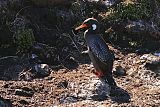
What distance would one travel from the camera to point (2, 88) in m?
9.07

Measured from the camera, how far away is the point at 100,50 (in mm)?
9680

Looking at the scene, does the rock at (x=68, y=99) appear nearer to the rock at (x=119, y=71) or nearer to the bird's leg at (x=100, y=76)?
the bird's leg at (x=100, y=76)

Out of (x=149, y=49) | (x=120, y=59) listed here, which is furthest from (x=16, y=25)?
(x=149, y=49)

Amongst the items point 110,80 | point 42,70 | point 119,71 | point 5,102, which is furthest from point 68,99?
point 119,71

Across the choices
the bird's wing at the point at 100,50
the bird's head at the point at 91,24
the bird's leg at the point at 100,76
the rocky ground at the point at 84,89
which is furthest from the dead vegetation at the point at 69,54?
the bird's head at the point at 91,24

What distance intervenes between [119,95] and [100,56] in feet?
3.41

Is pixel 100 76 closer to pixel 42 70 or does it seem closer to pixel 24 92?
pixel 42 70

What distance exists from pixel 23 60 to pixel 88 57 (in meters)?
1.68

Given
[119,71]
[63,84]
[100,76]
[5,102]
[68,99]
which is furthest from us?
[119,71]

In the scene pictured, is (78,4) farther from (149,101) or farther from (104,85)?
(149,101)

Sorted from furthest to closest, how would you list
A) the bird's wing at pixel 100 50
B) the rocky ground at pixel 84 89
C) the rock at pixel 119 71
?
1. the rock at pixel 119 71
2. the bird's wing at pixel 100 50
3. the rocky ground at pixel 84 89

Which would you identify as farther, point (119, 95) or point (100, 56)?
point (100, 56)

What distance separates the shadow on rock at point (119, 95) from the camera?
9.04 metres

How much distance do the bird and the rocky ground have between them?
168 millimetres
